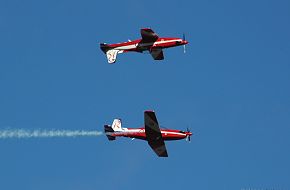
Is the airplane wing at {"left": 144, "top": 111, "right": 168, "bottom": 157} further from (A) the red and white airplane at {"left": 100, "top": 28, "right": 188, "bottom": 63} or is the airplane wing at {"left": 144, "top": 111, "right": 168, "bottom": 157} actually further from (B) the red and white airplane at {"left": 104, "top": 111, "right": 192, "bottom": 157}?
(A) the red and white airplane at {"left": 100, "top": 28, "right": 188, "bottom": 63}

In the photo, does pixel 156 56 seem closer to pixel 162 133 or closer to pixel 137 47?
pixel 137 47

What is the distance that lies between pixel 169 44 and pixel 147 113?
47.4 ft

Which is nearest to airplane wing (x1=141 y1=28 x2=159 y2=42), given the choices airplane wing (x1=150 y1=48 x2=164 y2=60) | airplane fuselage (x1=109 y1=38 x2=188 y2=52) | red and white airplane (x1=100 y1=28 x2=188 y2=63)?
red and white airplane (x1=100 y1=28 x2=188 y2=63)

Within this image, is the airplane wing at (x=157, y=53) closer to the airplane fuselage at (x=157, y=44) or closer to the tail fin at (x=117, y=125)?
the airplane fuselage at (x=157, y=44)

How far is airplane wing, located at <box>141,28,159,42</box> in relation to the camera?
308ft

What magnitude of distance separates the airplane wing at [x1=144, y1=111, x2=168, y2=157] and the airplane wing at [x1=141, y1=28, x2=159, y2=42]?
13647mm

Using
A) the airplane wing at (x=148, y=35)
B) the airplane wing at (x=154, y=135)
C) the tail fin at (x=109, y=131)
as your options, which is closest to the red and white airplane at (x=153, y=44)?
the airplane wing at (x=148, y=35)

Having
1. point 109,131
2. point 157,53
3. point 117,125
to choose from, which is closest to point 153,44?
point 157,53

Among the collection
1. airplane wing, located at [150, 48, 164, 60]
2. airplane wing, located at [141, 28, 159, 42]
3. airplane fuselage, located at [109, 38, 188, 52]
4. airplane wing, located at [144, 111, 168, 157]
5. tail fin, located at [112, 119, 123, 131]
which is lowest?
airplane wing, located at [144, 111, 168, 157]

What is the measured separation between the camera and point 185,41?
95750 mm

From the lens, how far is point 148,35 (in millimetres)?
94625

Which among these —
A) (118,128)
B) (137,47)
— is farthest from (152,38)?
(118,128)

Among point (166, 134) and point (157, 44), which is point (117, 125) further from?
point (157, 44)

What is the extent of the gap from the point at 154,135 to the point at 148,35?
14.0 meters
